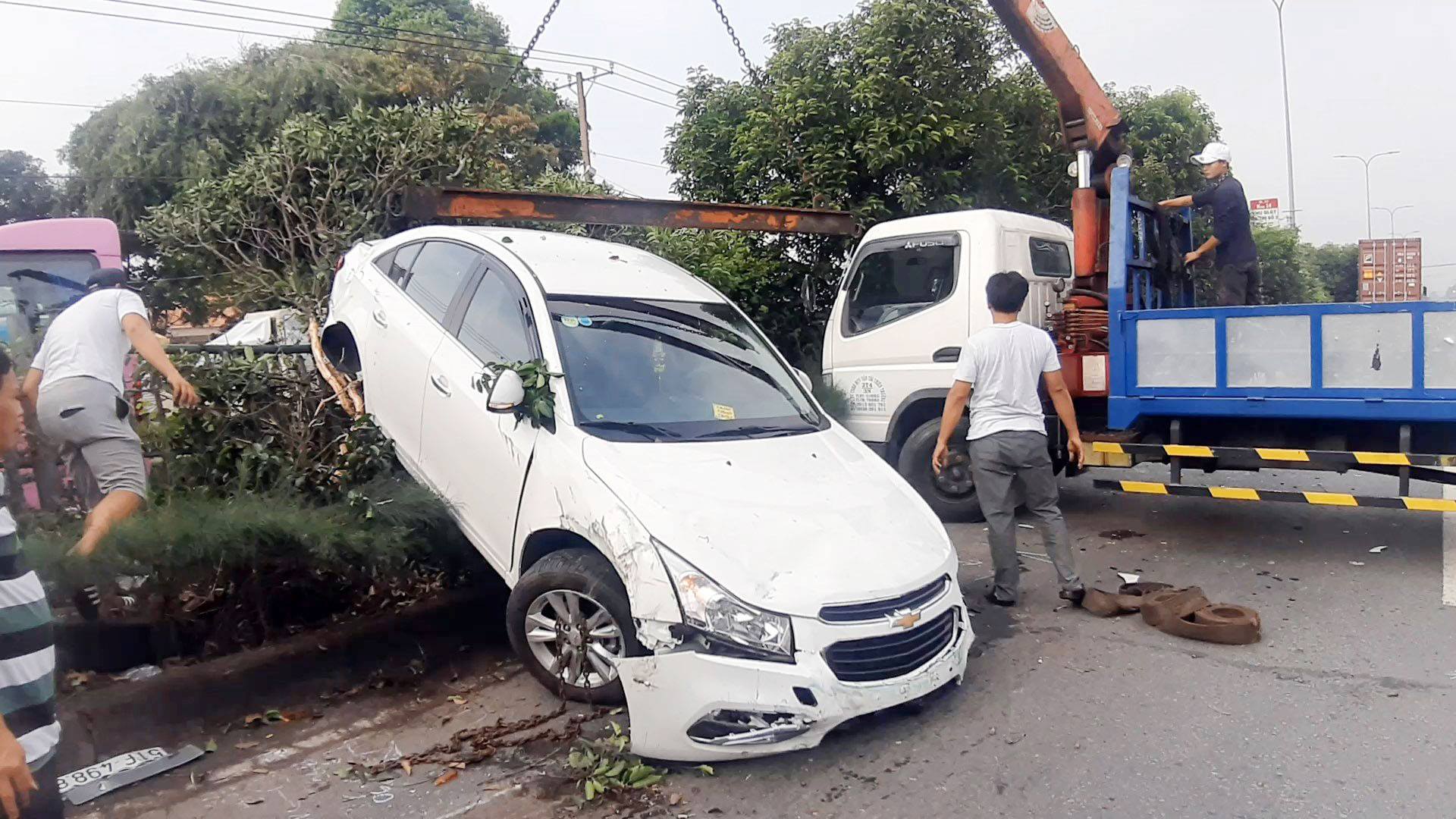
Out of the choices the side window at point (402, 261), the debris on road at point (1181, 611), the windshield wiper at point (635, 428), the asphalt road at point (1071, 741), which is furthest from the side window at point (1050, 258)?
the side window at point (402, 261)

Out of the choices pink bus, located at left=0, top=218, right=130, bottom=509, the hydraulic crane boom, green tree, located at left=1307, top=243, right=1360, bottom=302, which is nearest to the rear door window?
pink bus, located at left=0, top=218, right=130, bottom=509

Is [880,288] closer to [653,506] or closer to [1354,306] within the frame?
[1354,306]

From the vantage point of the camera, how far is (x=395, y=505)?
4.84 metres

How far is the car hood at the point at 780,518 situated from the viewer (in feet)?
12.2

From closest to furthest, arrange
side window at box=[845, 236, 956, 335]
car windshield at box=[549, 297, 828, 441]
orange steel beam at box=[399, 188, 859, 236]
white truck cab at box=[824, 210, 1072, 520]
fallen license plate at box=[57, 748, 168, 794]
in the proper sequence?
fallen license plate at box=[57, 748, 168, 794]
car windshield at box=[549, 297, 828, 441]
orange steel beam at box=[399, 188, 859, 236]
white truck cab at box=[824, 210, 1072, 520]
side window at box=[845, 236, 956, 335]

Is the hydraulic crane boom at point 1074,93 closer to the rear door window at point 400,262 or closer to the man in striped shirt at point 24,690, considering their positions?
the rear door window at point 400,262

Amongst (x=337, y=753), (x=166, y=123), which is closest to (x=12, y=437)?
(x=337, y=753)

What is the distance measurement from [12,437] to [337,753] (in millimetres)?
2051

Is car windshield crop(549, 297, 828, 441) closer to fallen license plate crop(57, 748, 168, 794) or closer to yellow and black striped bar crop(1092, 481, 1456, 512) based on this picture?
fallen license plate crop(57, 748, 168, 794)

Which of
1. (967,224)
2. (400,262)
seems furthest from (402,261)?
(967,224)

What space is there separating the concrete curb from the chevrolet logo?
2.30 meters

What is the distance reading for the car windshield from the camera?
4.57 metres

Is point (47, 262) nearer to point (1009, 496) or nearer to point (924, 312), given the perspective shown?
point (924, 312)

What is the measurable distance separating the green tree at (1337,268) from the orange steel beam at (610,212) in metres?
30.2
